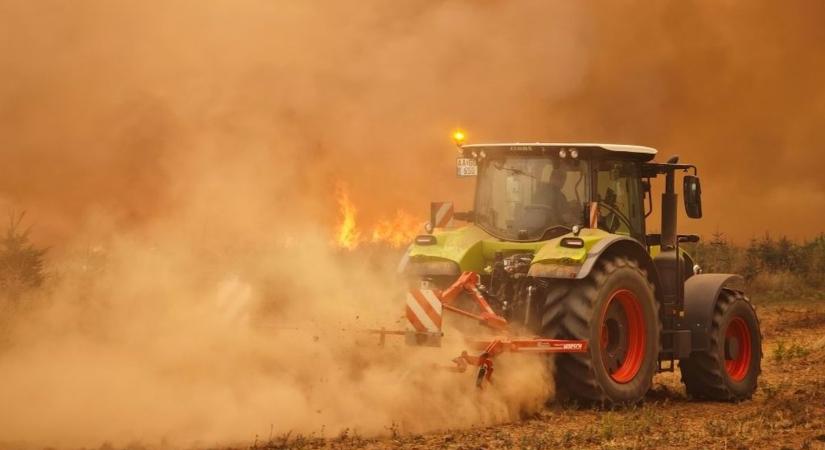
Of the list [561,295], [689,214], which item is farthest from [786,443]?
[689,214]

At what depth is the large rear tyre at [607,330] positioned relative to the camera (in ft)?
35.3

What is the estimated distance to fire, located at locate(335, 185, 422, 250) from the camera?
22.0 m

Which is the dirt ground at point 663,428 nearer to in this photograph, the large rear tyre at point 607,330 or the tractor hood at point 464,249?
the large rear tyre at point 607,330

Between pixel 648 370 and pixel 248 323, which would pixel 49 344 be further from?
pixel 648 370

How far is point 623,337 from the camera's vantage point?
38.2ft

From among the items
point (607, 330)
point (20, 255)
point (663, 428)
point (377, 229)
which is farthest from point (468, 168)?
point (377, 229)

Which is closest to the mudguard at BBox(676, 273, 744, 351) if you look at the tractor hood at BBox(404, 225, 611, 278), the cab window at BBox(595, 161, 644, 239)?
the cab window at BBox(595, 161, 644, 239)

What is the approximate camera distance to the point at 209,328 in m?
9.57

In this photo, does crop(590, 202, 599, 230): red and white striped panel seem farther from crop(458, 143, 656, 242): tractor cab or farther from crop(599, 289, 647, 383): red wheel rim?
crop(599, 289, 647, 383): red wheel rim

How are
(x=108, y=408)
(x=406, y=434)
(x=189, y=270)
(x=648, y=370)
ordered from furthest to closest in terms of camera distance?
(x=648, y=370), (x=189, y=270), (x=406, y=434), (x=108, y=408)

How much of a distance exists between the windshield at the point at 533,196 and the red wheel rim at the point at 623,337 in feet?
3.16

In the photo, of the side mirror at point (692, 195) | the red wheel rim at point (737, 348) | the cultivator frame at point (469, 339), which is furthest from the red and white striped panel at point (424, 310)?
the red wheel rim at point (737, 348)

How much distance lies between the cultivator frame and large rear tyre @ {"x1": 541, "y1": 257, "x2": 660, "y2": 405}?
21 centimetres

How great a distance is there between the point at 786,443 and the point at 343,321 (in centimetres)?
416
